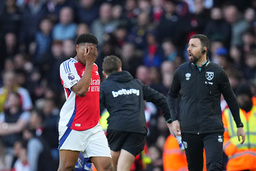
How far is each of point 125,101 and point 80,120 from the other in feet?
5.25

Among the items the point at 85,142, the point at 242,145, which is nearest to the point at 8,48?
the point at 242,145

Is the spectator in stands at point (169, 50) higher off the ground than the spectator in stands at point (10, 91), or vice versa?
the spectator in stands at point (169, 50)

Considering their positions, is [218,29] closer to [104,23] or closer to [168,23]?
[168,23]

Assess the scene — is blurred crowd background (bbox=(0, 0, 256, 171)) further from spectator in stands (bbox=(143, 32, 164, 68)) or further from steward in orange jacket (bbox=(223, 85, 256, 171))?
steward in orange jacket (bbox=(223, 85, 256, 171))

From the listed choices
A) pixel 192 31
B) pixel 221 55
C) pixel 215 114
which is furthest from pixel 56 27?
pixel 215 114

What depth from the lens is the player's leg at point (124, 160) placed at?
843 cm

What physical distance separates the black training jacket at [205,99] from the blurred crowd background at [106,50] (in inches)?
158

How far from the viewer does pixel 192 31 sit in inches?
551

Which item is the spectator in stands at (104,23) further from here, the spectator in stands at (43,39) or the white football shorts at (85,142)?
the white football shorts at (85,142)

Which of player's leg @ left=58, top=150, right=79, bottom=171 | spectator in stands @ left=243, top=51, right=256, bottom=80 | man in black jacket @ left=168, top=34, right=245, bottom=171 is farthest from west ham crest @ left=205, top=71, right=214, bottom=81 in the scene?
spectator in stands @ left=243, top=51, right=256, bottom=80

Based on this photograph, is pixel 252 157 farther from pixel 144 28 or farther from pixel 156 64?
pixel 144 28

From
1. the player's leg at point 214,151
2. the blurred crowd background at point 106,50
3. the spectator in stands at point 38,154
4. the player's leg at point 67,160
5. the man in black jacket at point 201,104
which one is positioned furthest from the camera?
the blurred crowd background at point 106,50

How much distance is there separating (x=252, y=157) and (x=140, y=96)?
1981 millimetres

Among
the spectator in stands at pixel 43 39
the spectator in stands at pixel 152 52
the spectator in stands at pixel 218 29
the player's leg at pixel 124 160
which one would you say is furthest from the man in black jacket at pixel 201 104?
the spectator in stands at pixel 43 39
